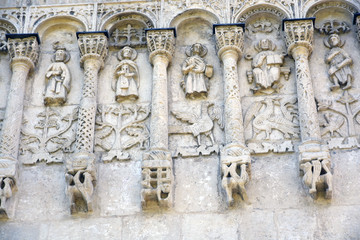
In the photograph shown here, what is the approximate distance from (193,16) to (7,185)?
148 inches

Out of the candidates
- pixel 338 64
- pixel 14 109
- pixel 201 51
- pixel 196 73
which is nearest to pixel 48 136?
pixel 14 109

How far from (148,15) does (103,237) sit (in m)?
3.56

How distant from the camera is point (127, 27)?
34.2ft

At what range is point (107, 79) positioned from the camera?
993 cm

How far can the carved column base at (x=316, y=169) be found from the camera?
328 inches

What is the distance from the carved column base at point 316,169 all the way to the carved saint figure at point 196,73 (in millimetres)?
1730

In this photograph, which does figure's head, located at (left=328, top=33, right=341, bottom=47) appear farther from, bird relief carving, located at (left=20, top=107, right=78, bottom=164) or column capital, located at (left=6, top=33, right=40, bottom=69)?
column capital, located at (left=6, top=33, right=40, bottom=69)

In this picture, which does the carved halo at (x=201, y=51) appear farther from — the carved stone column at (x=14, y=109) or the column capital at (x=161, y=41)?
the carved stone column at (x=14, y=109)

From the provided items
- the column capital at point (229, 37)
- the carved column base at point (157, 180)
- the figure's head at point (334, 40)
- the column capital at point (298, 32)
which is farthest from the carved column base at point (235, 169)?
the figure's head at point (334, 40)

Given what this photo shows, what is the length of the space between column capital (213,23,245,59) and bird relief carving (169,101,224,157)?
0.88 m

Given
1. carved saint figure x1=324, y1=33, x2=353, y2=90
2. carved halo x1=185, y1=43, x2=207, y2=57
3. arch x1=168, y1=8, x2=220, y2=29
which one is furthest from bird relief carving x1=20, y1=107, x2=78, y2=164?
carved saint figure x1=324, y1=33, x2=353, y2=90

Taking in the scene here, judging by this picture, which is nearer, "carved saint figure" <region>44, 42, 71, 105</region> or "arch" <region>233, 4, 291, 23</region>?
"carved saint figure" <region>44, 42, 71, 105</region>

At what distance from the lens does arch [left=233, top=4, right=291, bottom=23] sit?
10133mm

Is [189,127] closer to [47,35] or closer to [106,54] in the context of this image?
[106,54]
